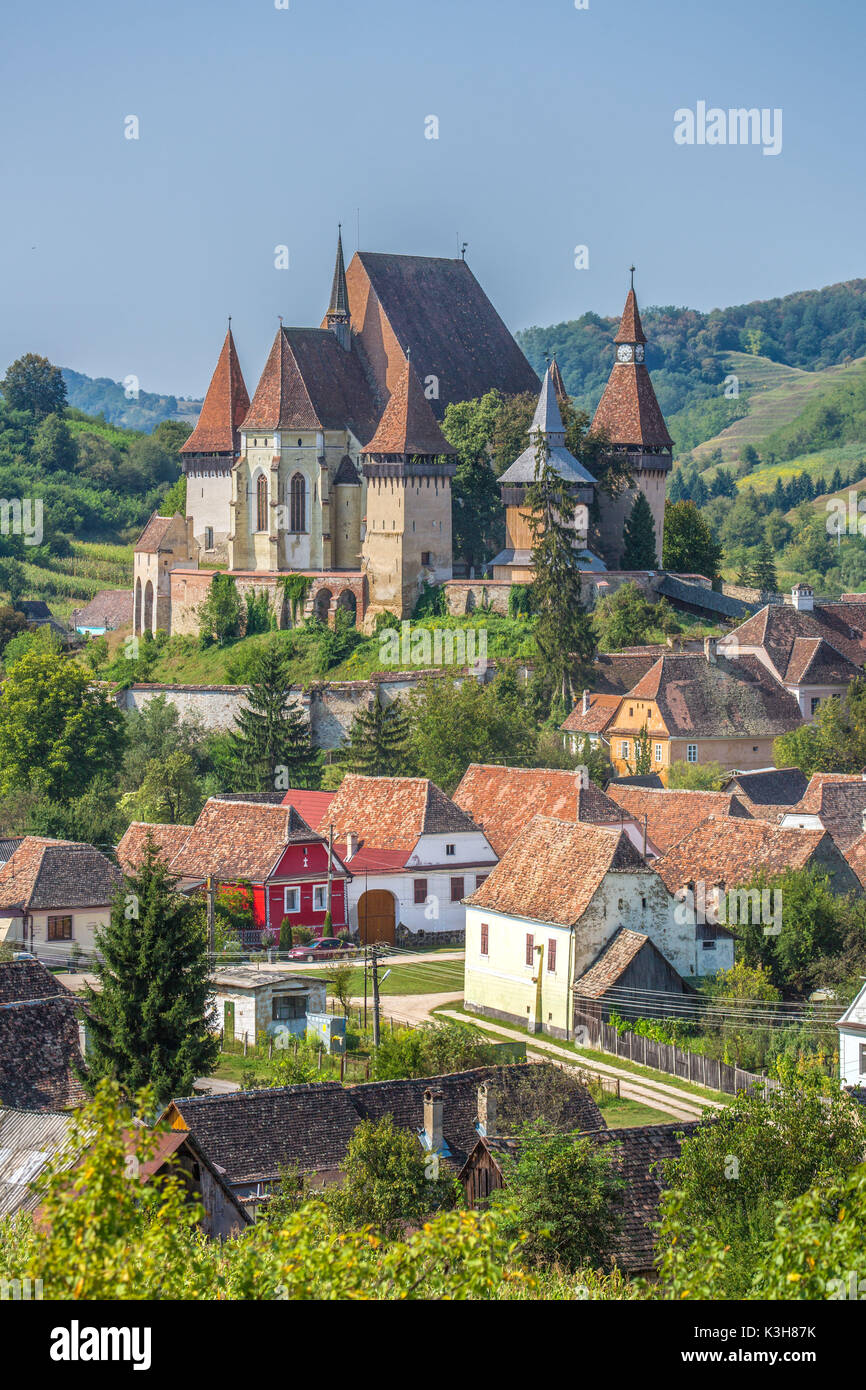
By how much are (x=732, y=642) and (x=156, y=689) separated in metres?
19.0

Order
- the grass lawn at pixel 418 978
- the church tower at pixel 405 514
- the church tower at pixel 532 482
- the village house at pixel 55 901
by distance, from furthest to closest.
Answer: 1. the church tower at pixel 532 482
2. the church tower at pixel 405 514
3. the village house at pixel 55 901
4. the grass lawn at pixel 418 978

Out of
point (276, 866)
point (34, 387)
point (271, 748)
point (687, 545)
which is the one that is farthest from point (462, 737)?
point (34, 387)

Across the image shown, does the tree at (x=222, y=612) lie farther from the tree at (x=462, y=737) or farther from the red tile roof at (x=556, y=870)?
the red tile roof at (x=556, y=870)

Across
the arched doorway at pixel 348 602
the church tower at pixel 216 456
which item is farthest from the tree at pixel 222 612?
the church tower at pixel 216 456

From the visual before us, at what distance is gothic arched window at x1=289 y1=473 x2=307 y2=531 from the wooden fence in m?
38.3

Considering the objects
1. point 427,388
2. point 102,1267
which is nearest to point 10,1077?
point 102,1267

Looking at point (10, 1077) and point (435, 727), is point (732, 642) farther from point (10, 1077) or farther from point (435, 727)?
point (10, 1077)

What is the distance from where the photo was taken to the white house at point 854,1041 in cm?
3203

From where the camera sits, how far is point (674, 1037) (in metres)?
36.2

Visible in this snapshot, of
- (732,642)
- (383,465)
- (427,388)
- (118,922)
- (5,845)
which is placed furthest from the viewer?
(427,388)

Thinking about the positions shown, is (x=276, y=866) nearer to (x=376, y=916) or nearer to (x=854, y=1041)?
(x=376, y=916)

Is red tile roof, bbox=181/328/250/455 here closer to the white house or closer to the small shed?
the small shed

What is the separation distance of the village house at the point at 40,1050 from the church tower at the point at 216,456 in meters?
44.9

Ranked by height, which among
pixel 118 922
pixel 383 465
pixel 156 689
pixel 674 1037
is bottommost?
pixel 674 1037
